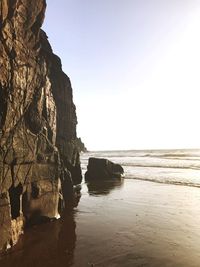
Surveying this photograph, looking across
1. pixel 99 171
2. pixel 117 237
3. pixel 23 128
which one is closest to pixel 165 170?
pixel 99 171

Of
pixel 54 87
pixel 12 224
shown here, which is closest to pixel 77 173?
pixel 54 87

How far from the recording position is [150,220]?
58.9ft

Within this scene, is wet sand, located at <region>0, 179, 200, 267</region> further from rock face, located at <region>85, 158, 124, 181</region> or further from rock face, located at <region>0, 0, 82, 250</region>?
rock face, located at <region>85, 158, 124, 181</region>

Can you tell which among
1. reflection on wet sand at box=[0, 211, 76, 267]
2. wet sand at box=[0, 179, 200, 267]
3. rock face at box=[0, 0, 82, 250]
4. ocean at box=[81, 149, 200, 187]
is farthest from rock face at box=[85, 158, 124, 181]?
reflection on wet sand at box=[0, 211, 76, 267]

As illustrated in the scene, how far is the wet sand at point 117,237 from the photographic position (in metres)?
12.1

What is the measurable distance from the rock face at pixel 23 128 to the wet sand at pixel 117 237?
114 cm

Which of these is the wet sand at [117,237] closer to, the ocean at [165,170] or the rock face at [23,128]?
the rock face at [23,128]

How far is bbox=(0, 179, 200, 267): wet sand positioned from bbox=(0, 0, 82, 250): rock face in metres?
1.14

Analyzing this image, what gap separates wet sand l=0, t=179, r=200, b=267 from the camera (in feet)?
39.8

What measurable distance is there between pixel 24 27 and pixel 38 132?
545cm

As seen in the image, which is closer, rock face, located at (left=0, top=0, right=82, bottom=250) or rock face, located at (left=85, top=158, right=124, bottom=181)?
rock face, located at (left=0, top=0, right=82, bottom=250)

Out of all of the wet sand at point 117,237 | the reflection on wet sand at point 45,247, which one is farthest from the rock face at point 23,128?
the wet sand at point 117,237

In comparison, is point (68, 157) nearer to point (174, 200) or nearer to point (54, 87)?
point (54, 87)

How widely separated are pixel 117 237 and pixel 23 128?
22.4ft
